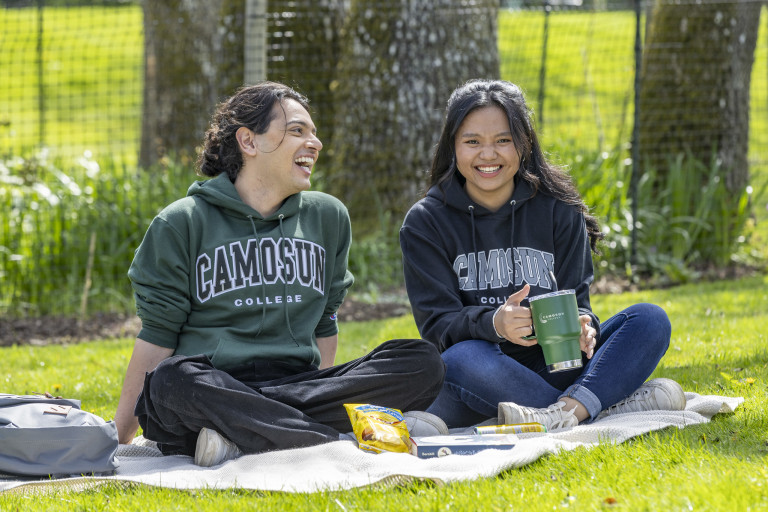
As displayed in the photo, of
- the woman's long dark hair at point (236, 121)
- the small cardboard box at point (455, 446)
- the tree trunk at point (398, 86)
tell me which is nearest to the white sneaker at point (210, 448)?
the small cardboard box at point (455, 446)

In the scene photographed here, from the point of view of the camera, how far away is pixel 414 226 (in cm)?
386

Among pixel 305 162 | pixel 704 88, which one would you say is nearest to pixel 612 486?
pixel 305 162

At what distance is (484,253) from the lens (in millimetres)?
3816

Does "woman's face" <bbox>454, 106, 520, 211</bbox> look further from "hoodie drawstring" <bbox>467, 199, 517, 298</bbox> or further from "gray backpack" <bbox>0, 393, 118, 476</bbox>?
"gray backpack" <bbox>0, 393, 118, 476</bbox>

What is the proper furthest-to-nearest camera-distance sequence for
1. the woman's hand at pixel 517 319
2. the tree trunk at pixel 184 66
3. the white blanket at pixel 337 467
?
the tree trunk at pixel 184 66
the woman's hand at pixel 517 319
the white blanket at pixel 337 467

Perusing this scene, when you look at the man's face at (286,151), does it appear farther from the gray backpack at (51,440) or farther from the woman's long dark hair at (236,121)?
the gray backpack at (51,440)

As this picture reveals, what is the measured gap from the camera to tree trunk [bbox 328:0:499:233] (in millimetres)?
7207

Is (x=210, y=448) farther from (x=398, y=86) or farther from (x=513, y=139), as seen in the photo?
(x=398, y=86)

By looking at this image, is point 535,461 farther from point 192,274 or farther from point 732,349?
point 732,349

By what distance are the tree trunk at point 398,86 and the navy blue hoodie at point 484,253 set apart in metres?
3.36

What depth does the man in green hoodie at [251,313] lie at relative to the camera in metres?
3.19

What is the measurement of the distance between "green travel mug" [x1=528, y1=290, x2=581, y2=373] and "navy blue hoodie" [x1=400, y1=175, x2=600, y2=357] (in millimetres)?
487

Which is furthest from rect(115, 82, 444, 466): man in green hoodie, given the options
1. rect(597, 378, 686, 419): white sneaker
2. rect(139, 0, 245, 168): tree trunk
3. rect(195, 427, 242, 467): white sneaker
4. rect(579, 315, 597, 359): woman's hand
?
rect(139, 0, 245, 168): tree trunk

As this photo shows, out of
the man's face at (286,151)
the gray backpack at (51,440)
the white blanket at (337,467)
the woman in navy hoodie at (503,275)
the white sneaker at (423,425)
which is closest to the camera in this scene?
the white blanket at (337,467)
